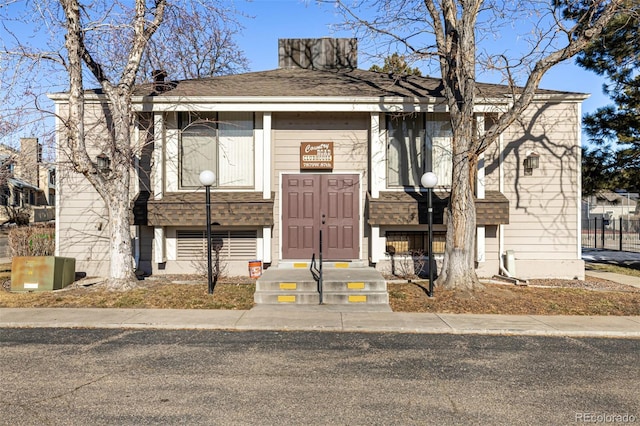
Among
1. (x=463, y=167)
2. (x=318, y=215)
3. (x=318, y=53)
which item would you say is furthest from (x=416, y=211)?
(x=318, y=53)

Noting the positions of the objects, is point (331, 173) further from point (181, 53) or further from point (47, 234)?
point (47, 234)

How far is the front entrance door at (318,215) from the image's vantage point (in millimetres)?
10609

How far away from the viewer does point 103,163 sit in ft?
30.9

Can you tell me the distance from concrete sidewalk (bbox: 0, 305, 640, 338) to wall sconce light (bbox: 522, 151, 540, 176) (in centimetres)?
438

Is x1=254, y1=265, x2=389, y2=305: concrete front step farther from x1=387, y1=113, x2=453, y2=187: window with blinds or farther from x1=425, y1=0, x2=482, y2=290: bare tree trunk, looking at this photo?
x1=387, y1=113, x2=453, y2=187: window with blinds

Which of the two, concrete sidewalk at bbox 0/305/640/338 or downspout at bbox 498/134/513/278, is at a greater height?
downspout at bbox 498/134/513/278

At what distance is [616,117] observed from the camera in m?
11.9

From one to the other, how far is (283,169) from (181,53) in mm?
3905

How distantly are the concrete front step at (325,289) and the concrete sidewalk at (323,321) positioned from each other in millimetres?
455

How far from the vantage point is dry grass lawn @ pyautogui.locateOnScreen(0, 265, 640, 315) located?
7779 mm

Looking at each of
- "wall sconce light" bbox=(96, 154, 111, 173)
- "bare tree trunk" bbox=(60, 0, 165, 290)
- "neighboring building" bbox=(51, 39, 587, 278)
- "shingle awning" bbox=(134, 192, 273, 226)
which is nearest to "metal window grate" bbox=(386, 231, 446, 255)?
"neighboring building" bbox=(51, 39, 587, 278)

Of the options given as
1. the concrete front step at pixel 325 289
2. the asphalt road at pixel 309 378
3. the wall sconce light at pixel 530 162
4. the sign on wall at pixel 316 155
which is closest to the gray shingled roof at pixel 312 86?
the sign on wall at pixel 316 155

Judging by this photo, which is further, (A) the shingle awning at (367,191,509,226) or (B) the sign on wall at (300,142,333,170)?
(B) the sign on wall at (300,142,333,170)

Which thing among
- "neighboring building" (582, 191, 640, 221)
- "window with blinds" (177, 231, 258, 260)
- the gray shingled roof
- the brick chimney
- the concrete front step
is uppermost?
the brick chimney
